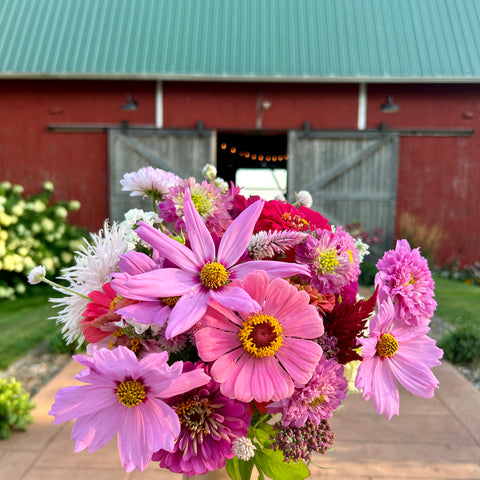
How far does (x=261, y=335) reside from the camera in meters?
0.73

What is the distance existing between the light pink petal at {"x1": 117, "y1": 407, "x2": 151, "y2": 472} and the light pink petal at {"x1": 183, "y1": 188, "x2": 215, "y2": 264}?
244 millimetres

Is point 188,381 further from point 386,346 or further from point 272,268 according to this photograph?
point 386,346

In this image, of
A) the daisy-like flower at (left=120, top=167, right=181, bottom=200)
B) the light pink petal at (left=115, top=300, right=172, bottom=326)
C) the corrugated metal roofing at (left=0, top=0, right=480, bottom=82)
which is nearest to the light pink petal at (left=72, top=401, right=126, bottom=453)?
the light pink petal at (left=115, top=300, right=172, bottom=326)

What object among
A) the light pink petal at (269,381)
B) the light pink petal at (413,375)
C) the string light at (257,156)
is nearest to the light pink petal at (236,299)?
the light pink petal at (269,381)

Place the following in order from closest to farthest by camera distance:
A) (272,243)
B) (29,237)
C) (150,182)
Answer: (272,243), (150,182), (29,237)

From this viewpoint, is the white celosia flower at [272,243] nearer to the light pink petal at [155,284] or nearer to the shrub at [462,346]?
the light pink petal at [155,284]

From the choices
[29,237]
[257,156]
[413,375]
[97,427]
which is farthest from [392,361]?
[257,156]

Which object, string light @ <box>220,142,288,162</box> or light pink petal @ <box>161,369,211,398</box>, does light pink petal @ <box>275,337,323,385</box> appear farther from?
string light @ <box>220,142,288,162</box>

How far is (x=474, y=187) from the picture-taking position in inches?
314

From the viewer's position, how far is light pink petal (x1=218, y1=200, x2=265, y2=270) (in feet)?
2.52

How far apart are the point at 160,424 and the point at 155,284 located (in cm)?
19

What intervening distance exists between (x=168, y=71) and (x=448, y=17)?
185 inches

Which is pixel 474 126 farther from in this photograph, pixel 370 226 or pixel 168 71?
pixel 168 71

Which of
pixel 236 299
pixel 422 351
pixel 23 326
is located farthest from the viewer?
pixel 23 326
